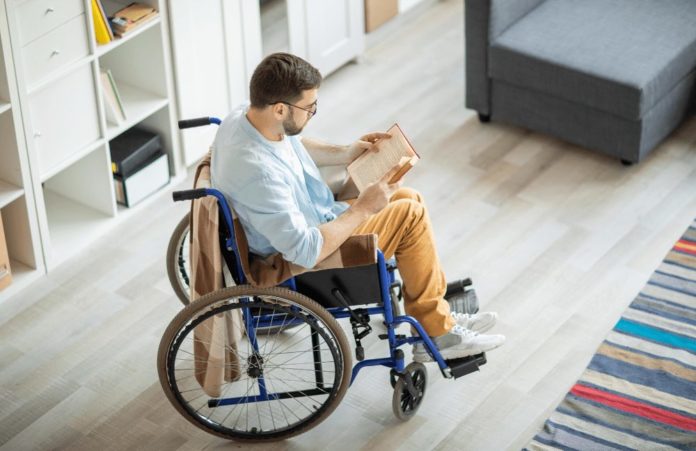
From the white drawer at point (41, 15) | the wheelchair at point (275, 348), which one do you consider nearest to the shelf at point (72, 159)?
the white drawer at point (41, 15)

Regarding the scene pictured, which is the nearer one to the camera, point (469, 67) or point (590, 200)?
point (590, 200)

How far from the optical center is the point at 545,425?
2.94 meters

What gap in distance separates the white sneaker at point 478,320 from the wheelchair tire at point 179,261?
0.79 metres

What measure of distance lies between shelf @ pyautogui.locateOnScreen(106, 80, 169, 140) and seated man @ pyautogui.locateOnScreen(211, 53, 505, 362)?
0.92 meters

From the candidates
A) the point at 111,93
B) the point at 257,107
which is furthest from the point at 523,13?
the point at 257,107

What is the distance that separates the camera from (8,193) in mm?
3316

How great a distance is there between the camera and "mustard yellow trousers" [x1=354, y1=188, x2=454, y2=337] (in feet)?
9.09

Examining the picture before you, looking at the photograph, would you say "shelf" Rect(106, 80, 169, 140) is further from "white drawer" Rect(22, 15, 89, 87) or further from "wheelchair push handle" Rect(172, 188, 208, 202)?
"wheelchair push handle" Rect(172, 188, 208, 202)

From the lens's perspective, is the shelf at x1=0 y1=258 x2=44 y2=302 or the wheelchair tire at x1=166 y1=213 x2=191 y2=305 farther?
the shelf at x1=0 y1=258 x2=44 y2=302

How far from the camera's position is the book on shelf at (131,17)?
3.49 meters

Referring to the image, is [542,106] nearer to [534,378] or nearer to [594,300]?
[594,300]

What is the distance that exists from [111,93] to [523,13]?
156 centimetres

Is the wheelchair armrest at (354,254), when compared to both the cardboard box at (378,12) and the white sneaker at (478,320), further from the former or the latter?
the cardboard box at (378,12)

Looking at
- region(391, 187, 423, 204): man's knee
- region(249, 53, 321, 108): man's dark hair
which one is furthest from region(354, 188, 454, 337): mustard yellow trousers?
region(249, 53, 321, 108): man's dark hair
